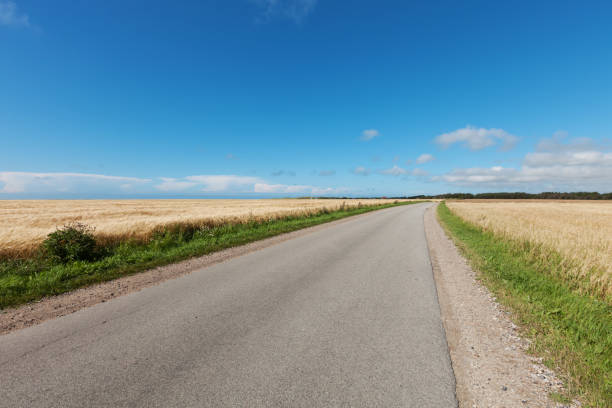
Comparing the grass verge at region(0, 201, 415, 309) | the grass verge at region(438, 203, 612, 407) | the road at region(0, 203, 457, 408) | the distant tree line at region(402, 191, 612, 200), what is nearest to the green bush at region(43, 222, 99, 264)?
the grass verge at region(0, 201, 415, 309)

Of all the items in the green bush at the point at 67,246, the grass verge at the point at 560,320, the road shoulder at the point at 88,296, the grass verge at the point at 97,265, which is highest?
the green bush at the point at 67,246

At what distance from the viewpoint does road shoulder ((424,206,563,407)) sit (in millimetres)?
2889

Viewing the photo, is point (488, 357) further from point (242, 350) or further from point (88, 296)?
point (88, 296)

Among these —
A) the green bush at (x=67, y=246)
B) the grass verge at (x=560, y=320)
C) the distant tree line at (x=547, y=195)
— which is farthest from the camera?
the distant tree line at (x=547, y=195)

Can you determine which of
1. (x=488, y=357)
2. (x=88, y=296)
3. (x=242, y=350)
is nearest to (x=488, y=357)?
(x=488, y=357)

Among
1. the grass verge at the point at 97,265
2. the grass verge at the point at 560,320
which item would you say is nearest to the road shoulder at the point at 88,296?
the grass verge at the point at 97,265

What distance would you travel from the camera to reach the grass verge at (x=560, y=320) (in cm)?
305

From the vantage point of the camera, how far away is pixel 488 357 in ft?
11.9

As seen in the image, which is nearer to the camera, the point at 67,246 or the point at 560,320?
the point at 560,320

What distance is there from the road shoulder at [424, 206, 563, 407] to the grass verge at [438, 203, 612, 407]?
0.21m

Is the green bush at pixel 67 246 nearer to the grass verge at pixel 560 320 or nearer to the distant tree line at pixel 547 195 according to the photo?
the grass verge at pixel 560 320

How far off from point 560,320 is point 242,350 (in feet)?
17.3

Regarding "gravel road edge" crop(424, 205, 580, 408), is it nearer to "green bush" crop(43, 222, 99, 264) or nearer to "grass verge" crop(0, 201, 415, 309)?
"grass verge" crop(0, 201, 415, 309)

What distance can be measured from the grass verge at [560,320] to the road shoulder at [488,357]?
8.3 inches
